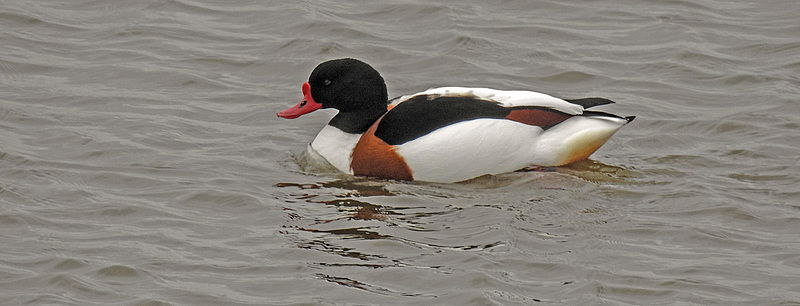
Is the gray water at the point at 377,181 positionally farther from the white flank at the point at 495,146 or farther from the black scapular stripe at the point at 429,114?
the black scapular stripe at the point at 429,114

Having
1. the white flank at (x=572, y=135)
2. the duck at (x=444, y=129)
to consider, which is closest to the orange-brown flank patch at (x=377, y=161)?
the duck at (x=444, y=129)

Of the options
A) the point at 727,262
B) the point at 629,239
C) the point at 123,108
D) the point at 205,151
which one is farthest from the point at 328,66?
the point at 727,262

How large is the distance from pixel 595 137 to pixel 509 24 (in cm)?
326

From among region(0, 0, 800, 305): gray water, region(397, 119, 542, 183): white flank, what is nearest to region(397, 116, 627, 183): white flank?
region(397, 119, 542, 183): white flank

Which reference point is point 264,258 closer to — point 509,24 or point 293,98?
point 293,98

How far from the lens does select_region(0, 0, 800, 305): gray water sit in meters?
7.34

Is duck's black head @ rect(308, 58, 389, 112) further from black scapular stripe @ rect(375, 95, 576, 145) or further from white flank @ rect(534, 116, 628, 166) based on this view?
white flank @ rect(534, 116, 628, 166)

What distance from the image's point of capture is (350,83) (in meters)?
9.74

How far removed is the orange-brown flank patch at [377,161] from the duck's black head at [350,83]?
249 mm

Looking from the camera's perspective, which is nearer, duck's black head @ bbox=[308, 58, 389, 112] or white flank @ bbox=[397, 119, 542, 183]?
white flank @ bbox=[397, 119, 542, 183]

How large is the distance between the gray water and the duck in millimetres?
141

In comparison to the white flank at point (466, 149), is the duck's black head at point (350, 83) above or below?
above

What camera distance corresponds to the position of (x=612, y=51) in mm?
11992

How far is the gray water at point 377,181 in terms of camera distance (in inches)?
289
